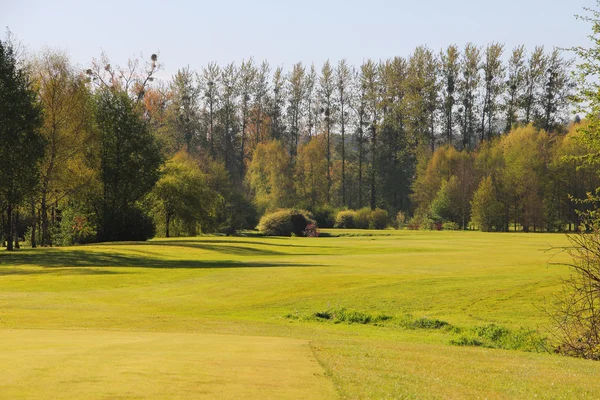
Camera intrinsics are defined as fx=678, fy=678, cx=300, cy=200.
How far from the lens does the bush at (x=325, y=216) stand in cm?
10050

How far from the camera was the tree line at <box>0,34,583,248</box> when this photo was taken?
62.6 meters

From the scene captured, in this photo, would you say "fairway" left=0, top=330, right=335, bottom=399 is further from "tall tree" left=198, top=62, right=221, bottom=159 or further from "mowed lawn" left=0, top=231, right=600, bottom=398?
"tall tree" left=198, top=62, right=221, bottom=159

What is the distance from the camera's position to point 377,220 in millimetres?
100312

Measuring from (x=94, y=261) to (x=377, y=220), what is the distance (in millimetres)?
62210

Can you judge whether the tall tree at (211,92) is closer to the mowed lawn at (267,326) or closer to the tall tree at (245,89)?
the tall tree at (245,89)

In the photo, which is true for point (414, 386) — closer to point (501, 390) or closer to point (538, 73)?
point (501, 390)

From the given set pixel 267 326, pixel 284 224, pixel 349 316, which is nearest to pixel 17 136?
pixel 349 316

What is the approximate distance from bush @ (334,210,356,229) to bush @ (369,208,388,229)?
8.52 feet

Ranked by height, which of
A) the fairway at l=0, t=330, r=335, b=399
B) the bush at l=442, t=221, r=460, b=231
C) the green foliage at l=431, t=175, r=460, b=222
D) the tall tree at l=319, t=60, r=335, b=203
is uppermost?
the tall tree at l=319, t=60, r=335, b=203

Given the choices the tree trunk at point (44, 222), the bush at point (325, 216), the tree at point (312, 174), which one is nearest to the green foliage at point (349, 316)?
the tree trunk at point (44, 222)

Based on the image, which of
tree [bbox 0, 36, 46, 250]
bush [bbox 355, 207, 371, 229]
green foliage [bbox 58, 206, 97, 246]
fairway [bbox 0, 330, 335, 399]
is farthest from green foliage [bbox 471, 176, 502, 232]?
fairway [bbox 0, 330, 335, 399]

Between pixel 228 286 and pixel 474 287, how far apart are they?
35.0 ft

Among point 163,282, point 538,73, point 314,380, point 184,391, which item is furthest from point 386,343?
point 538,73

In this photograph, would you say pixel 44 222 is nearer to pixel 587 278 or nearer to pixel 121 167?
pixel 121 167
